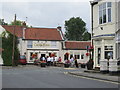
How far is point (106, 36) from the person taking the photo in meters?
24.4

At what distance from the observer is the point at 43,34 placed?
5769cm

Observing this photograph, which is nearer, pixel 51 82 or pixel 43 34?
pixel 51 82

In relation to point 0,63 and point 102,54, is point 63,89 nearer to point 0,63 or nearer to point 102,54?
point 102,54

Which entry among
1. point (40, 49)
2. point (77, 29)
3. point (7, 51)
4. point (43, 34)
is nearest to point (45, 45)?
point (40, 49)

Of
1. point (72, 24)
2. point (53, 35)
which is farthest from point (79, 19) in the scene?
point (53, 35)

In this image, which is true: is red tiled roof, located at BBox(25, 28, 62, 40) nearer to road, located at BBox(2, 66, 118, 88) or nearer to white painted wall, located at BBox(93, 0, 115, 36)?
white painted wall, located at BBox(93, 0, 115, 36)

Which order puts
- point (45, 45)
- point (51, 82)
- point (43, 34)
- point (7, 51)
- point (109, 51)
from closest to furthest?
point (51, 82) < point (109, 51) < point (7, 51) < point (45, 45) < point (43, 34)

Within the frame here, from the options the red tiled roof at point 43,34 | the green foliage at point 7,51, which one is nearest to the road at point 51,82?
the green foliage at point 7,51

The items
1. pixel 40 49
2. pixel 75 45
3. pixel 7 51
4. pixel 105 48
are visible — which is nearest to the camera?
pixel 105 48

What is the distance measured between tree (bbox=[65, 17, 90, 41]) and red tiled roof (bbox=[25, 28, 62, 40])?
2774 centimetres

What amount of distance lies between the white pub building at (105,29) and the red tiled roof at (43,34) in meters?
29.8

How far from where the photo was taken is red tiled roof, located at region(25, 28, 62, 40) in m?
56.2

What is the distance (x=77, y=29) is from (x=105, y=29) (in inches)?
2466

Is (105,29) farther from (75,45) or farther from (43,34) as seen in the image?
(43,34)
